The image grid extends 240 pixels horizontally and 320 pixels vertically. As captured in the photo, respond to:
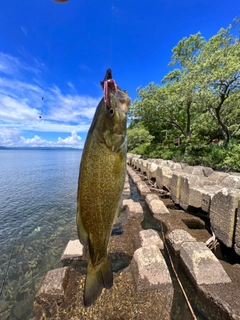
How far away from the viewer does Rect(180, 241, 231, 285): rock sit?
247 cm

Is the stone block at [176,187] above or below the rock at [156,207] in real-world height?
above

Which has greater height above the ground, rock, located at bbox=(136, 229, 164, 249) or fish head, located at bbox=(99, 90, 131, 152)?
fish head, located at bbox=(99, 90, 131, 152)

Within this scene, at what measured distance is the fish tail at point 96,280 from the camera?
1.36 metres

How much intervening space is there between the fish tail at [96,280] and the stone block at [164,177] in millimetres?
5945

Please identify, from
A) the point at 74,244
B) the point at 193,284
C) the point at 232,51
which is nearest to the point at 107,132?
the point at 193,284

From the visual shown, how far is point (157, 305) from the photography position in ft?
7.45

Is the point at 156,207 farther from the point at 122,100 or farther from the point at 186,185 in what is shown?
the point at 122,100

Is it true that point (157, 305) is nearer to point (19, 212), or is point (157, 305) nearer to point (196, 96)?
point (19, 212)

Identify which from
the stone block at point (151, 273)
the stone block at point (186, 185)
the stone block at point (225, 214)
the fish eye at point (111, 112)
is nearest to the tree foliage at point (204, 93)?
the stone block at point (186, 185)

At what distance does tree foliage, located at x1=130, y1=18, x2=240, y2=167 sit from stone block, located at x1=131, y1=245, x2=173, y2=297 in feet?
23.7

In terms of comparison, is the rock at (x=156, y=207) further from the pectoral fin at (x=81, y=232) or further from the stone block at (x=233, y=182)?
the pectoral fin at (x=81, y=232)

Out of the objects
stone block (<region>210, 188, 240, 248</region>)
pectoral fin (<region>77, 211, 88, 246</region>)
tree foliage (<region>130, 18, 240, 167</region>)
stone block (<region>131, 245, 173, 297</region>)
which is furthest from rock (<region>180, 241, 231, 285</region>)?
tree foliage (<region>130, 18, 240, 167</region>)

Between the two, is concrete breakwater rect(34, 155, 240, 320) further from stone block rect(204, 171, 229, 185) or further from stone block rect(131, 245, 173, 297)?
stone block rect(204, 171, 229, 185)

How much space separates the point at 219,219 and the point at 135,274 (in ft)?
7.16
